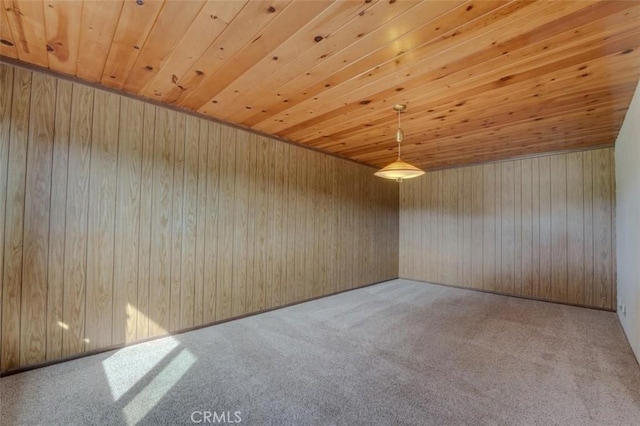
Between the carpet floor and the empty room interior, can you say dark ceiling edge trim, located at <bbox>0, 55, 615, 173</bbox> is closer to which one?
the empty room interior

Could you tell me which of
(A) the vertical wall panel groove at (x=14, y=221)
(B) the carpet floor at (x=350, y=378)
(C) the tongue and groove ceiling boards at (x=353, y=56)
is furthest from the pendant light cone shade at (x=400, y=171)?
(A) the vertical wall panel groove at (x=14, y=221)

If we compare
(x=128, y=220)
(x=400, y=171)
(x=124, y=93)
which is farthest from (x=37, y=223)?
(x=400, y=171)

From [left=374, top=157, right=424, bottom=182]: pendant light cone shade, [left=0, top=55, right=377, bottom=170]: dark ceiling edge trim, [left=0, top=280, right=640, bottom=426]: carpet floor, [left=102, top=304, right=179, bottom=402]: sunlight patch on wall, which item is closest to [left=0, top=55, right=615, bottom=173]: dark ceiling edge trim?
[left=0, top=55, right=377, bottom=170]: dark ceiling edge trim

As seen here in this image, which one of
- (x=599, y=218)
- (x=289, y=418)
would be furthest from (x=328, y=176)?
(x=599, y=218)

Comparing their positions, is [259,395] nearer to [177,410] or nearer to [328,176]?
[177,410]

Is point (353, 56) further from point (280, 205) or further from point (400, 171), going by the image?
point (280, 205)

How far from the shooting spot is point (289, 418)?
172 cm

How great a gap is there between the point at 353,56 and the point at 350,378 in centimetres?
237

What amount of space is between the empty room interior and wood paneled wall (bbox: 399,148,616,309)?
0.04 metres

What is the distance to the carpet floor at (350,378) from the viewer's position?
1751 millimetres

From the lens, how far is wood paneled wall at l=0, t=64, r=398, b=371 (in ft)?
7.20

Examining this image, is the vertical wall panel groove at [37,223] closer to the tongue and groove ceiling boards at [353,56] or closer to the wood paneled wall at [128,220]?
the wood paneled wall at [128,220]

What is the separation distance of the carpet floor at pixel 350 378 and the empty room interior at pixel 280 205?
2 centimetres

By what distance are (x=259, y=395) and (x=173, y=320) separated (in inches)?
59.5
